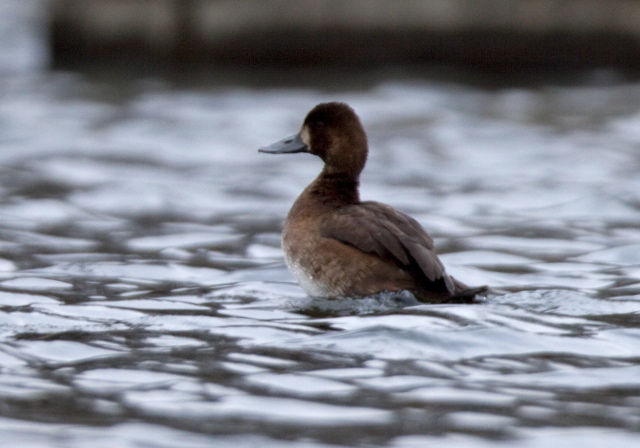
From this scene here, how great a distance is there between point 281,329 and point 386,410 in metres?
1.13

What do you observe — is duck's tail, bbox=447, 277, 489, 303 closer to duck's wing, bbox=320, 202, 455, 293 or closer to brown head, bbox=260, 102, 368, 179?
duck's wing, bbox=320, 202, 455, 293

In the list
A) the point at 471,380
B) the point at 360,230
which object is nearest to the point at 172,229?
the point at 360,230

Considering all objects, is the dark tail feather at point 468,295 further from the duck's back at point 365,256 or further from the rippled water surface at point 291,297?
the rippled water surface at point 291,297

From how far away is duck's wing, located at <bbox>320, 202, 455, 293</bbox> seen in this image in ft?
16.0

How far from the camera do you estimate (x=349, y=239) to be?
5051 mm

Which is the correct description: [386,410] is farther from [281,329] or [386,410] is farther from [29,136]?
[29,136]

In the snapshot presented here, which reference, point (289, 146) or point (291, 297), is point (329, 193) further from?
point (291, 297)

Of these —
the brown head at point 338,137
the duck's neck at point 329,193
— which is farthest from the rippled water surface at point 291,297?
the brown head at point 338,137

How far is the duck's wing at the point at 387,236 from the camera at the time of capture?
4867mm

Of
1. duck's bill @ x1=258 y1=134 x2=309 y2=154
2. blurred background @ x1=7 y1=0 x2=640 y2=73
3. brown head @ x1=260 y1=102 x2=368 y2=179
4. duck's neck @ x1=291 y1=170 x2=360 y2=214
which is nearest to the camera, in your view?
duck's neck @ x1=291 y1=170 x2=360 y2=214

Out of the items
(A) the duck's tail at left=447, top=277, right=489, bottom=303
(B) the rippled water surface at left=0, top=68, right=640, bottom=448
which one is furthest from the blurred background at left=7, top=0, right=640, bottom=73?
(A) the duck's tail at left=447, top=277, right=489, bottom=303

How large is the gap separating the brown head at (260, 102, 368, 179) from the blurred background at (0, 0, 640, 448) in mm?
672

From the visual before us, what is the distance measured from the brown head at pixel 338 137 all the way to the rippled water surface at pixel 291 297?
69cm

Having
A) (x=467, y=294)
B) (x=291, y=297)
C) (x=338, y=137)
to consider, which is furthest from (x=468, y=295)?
(x=338, y=137)
